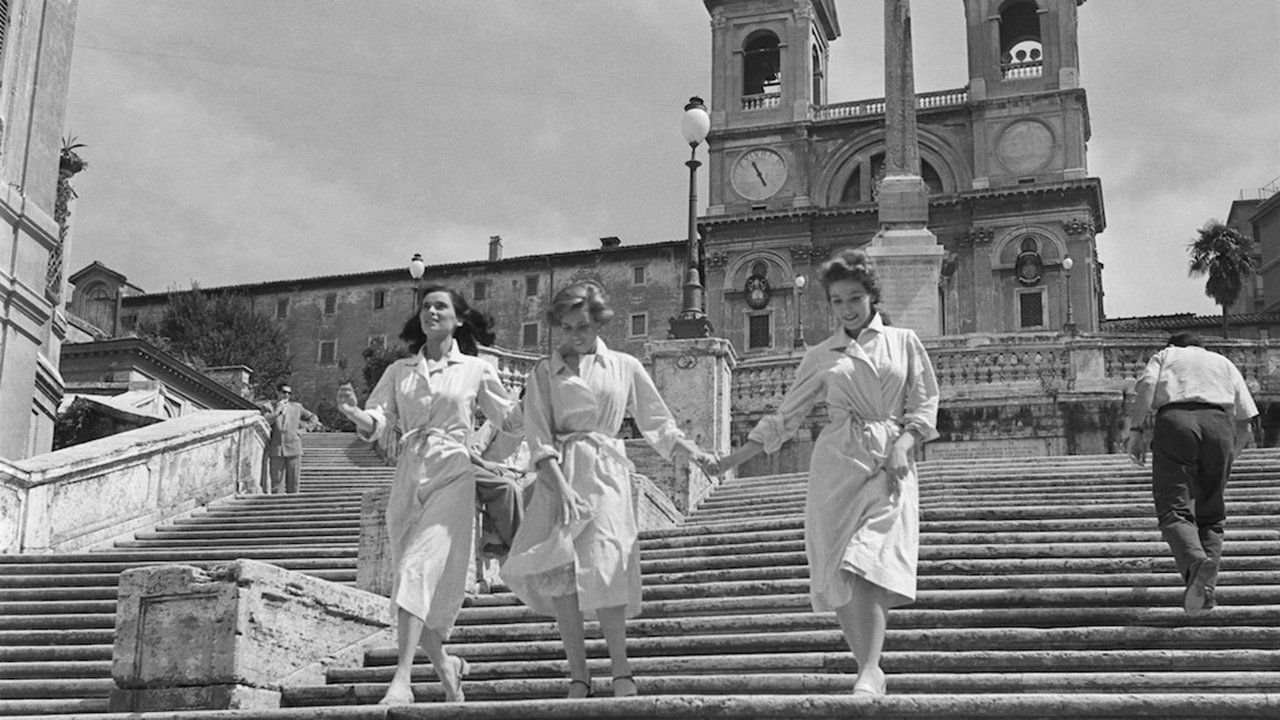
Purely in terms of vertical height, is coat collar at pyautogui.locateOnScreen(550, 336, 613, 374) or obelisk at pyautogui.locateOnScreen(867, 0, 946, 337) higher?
obelisk at pyautogui.locateOnScreen(867, 0, 946, 337)

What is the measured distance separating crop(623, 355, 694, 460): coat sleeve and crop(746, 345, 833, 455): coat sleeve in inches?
17.5

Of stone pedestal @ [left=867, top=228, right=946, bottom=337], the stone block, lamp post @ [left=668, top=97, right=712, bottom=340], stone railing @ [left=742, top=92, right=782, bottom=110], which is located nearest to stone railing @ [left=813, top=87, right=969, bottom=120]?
stone railing @ [left=742, top=92, right=782, bottom=110]

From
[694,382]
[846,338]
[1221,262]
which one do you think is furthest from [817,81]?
[846,338]

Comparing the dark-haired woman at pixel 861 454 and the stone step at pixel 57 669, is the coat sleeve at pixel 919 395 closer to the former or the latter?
the dark-haired woman at pixel 861 454

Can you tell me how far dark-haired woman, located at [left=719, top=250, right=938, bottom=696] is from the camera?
6.53 m

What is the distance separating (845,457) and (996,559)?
3.57m

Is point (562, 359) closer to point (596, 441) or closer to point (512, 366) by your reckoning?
point (596, 441)

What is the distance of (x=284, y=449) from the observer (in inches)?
733

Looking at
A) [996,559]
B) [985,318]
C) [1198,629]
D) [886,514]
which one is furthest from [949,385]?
[985,318]

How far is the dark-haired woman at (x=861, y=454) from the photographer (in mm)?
6531

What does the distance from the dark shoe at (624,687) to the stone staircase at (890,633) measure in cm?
30

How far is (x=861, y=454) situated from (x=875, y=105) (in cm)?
5586

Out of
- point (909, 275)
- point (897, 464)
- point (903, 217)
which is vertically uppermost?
point (903, 217)

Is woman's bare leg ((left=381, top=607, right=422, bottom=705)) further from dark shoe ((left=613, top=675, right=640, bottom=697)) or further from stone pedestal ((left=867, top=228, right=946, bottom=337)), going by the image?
stone pedestal ((left=867, top=228, right=946, bottom=337))
